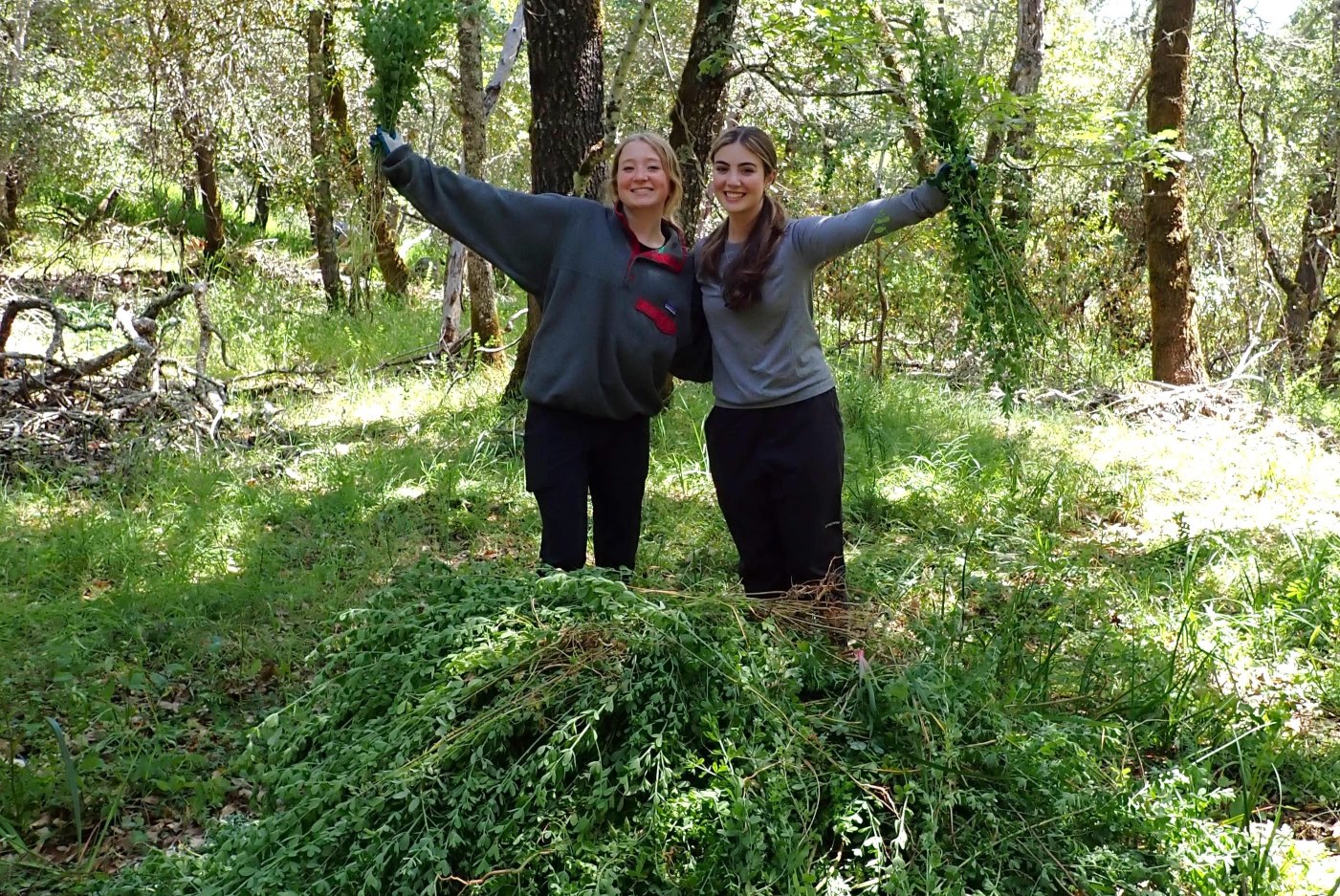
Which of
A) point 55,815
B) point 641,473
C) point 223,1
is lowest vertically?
point 55,815

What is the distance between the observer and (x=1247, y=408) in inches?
322

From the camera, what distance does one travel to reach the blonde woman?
3570 mm

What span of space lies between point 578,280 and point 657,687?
1481 mm

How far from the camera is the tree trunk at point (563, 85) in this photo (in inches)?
257

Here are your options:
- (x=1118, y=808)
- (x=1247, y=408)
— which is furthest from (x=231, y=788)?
(x=1247, y=408)

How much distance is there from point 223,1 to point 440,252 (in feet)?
22.2

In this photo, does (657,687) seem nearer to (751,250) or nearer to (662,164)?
(751,250)

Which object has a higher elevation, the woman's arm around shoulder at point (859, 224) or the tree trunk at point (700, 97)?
the tree trunk at point (700, 97)

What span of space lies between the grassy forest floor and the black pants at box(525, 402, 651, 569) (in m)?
0.30

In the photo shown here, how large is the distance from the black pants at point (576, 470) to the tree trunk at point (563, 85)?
3.40 metres

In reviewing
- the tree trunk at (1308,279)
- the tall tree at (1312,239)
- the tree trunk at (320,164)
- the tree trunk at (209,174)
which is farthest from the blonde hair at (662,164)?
the tree trunk at (1308,279)

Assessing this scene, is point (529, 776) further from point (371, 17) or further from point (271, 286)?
point (271, 286)

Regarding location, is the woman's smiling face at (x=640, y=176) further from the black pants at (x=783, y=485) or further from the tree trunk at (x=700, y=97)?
the tree trunk at (x=700, y=97)

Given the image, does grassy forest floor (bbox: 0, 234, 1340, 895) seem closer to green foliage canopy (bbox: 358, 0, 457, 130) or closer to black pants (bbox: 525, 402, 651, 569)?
black pants (bbox: 525, 402, 651, 569)
